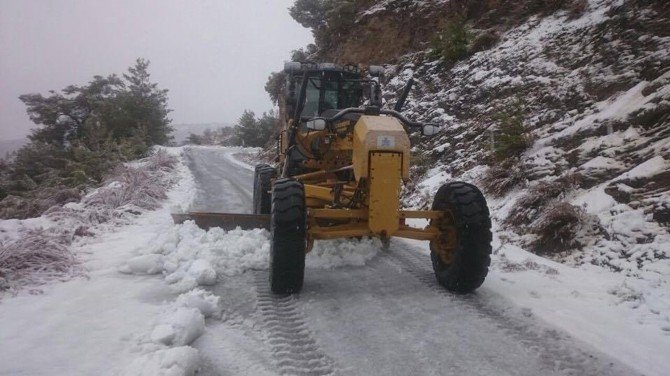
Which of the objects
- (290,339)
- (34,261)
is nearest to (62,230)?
(34,261)

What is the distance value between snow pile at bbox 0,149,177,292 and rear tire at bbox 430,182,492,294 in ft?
12.1

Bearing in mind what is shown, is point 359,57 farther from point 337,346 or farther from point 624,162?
point 337,346

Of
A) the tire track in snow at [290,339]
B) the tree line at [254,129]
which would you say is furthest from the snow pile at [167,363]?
the tree line at [254,129]

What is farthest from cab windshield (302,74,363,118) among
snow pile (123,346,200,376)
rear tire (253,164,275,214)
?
snow pile (123,346,200,376)

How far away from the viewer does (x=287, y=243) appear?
13.1 feet

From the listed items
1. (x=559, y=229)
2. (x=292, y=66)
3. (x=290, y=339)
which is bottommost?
(x=290, y=339)

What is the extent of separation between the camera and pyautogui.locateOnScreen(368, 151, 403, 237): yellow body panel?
4086mm

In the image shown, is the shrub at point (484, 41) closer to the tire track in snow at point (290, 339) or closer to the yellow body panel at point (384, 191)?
the yellow body panel at point (384, 191)

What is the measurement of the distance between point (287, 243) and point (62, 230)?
3392mm

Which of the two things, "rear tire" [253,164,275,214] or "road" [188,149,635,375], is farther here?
"rear tire" [253,164,275,214]

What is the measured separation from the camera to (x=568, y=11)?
10750 mm

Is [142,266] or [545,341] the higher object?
[142,266]

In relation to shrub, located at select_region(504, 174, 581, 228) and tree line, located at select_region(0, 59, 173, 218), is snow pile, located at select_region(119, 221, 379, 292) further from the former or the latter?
tree line, located at select_region(0, 59, 173, 218)

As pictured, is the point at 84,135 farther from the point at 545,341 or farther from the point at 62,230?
the point at 545,341
